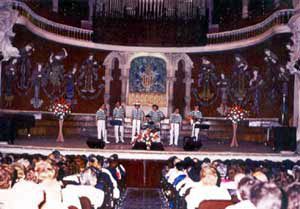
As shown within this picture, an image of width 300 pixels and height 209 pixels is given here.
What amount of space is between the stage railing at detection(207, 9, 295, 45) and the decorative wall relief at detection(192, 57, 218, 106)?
115 cm

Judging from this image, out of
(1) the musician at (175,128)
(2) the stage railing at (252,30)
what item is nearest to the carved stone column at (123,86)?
(2) the stage railing at (252,30)

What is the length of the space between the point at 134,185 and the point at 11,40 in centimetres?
787

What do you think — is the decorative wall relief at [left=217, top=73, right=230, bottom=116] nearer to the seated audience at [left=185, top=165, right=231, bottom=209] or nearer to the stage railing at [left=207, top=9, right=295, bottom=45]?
the stage railing at [left=207, top=9, right=295, bottom=45]

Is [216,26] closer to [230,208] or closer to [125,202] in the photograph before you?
[125,202]

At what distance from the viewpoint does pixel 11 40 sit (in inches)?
818

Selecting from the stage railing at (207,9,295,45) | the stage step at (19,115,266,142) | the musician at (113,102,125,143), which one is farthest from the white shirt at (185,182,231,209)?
the stage step at (19,115,266,142)

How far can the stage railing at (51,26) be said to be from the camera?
2092 cm

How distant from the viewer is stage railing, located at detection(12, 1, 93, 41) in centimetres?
2092

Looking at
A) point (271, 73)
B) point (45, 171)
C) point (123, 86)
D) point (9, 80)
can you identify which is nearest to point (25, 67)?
point (9, 80)

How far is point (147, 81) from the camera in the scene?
28.4 m

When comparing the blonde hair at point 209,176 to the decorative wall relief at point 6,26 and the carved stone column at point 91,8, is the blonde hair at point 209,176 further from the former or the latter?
the carved stone column at point 91,8

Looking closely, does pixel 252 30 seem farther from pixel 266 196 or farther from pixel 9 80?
pixel 266 196

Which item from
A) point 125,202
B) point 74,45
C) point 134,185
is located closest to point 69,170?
point 125,202

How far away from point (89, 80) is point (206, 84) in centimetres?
568
